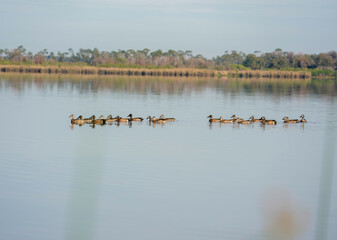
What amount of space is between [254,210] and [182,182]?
231cm

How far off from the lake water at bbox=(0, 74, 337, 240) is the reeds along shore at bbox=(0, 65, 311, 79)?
170 feet

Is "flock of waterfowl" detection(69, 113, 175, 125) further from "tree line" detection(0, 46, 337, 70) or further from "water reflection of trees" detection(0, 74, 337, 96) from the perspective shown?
"tree line" detection(0, 46, 337, 70)

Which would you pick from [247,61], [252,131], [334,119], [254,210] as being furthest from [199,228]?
[247,61]

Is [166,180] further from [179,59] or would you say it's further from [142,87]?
[179,59]

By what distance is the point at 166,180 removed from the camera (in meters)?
13.1

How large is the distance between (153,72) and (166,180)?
68.8 m

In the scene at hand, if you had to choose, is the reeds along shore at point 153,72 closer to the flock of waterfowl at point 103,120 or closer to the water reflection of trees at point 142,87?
the water reflection of trees at point 142,87

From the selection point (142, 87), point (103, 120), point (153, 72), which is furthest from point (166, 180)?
point (153, 72)

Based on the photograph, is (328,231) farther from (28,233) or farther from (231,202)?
(28,233)

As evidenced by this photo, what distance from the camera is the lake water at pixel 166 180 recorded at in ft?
32.0

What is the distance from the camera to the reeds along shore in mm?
75438

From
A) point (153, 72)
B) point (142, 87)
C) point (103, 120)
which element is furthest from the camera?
point (153, 72)

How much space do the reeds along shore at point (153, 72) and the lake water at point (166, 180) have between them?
51690 mm

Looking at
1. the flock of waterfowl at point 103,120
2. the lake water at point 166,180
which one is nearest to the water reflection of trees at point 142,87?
the flock of waterfowl at point 103,120
